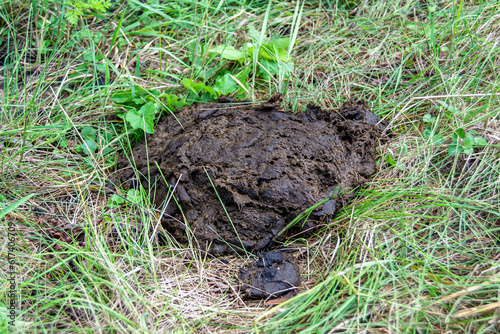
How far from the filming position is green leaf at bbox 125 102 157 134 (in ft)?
7.76

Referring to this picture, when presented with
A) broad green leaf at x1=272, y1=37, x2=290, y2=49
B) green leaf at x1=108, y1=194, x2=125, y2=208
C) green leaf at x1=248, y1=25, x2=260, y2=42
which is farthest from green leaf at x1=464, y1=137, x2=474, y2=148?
green leaf at x1=108, y1=194, x2=125, y2=208

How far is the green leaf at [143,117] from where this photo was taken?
2.37 metres

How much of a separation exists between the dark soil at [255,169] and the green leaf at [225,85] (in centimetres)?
19

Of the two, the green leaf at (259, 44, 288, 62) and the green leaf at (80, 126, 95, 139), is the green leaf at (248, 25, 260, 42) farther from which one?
the green leaf at (80, 126, 95, 139)

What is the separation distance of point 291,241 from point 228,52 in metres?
1.43

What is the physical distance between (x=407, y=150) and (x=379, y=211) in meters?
0.50

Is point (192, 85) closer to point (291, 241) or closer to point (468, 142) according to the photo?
point (291, 241)

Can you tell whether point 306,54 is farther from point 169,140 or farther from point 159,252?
point 159,252

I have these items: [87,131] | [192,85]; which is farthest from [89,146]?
[192,85]

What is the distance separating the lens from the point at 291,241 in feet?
6.46

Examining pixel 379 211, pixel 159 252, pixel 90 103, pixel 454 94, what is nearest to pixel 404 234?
pixel 379 211

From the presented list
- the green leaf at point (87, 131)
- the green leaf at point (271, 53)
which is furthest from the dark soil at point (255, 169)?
the green leaf at point (271, 53)

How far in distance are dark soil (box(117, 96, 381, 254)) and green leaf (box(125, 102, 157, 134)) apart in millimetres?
142

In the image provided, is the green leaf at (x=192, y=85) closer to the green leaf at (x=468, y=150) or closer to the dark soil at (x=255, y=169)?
the dark soil at (x=255, y=169)
